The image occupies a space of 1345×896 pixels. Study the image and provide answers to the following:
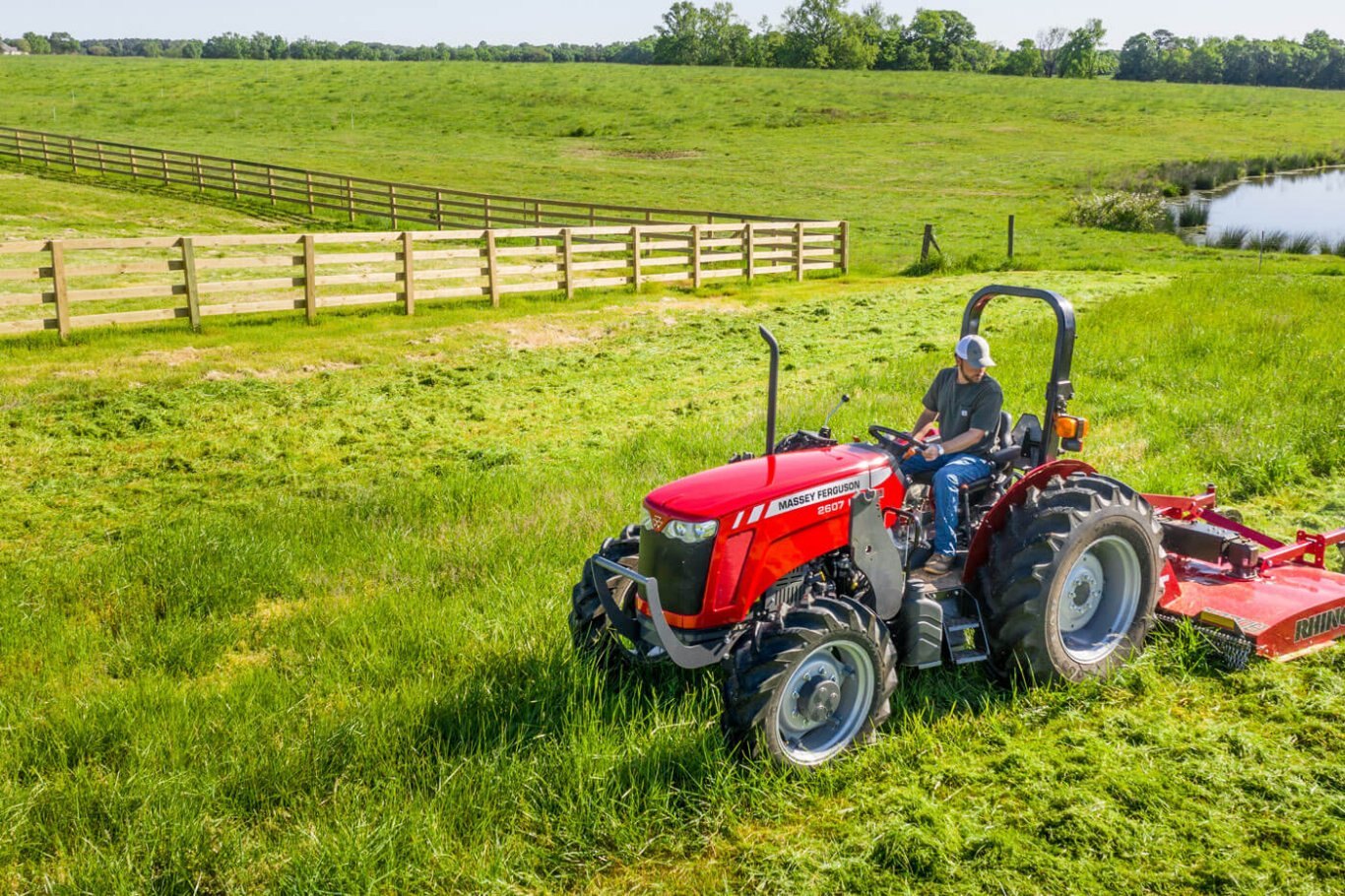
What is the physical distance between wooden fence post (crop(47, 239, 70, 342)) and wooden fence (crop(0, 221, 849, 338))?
0.8 inches

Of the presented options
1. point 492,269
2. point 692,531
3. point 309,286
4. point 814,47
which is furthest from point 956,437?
point 814,47

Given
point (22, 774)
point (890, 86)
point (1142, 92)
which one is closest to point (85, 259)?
point (22, 774)

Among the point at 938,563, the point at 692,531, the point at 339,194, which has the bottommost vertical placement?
the point at 938,563

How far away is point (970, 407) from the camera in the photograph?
5.36 metres

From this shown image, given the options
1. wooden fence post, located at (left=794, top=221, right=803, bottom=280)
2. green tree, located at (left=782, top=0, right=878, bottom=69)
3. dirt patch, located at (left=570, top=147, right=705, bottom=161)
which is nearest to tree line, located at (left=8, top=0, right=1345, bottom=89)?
green tree, located at (left=782, top=0, right=878, bottom=69)

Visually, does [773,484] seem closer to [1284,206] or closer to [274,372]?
[274,372]

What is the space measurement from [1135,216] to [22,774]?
3636cm

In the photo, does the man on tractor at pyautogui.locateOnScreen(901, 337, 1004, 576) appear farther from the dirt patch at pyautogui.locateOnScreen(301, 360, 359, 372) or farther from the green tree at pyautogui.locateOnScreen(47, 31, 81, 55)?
the green tree at pyautogui.locateOnScreen(47, 31, 81, 55)

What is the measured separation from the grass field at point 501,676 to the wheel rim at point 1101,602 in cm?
21

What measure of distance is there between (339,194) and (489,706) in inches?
1306

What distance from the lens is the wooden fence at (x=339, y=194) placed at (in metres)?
31.3

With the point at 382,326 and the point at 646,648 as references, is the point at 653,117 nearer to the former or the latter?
the point at 382,326

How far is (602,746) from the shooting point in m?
4.22

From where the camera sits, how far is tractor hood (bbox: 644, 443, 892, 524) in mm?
4289
